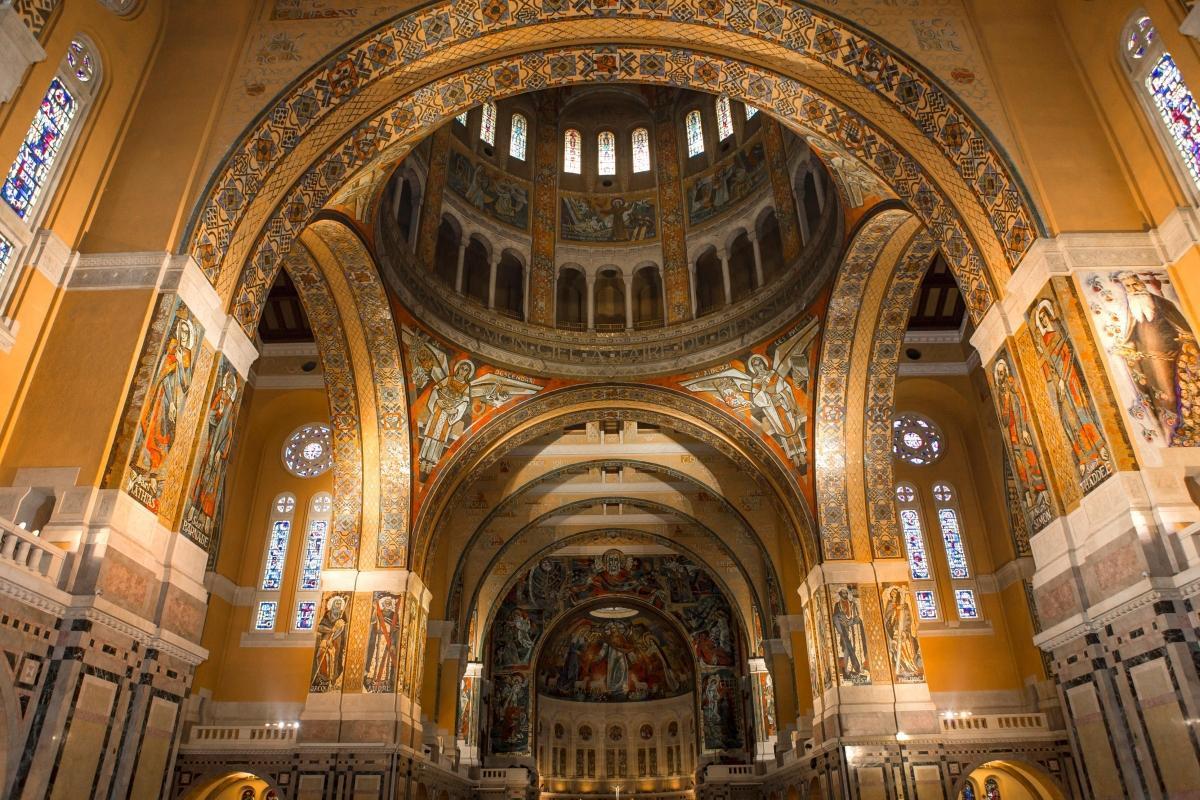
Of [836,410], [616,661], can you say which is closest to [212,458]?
[836,410]

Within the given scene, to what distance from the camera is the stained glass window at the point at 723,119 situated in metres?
20.0

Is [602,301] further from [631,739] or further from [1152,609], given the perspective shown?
[631,739]

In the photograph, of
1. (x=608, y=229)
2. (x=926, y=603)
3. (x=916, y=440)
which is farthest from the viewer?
(x=608, y=229)

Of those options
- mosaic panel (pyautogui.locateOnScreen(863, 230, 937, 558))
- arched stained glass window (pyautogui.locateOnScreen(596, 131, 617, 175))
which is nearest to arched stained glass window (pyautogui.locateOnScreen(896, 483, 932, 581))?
mosaic panel (pyautogui.locateOnScreen(863, 230, 937, 558))

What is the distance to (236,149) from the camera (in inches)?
369

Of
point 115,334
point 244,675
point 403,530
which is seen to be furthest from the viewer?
point 244,675

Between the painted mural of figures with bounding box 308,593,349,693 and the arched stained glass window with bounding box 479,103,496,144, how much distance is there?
11108 millimetres

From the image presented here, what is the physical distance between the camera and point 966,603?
61.2ft

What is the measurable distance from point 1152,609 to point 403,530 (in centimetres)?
1363

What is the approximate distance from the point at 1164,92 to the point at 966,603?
1290 cm

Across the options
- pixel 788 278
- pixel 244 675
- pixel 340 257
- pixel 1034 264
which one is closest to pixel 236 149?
pixel 340 257

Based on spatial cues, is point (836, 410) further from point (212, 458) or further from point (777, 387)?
point (212, 458)

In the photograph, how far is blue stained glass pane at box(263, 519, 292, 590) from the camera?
19.5 m

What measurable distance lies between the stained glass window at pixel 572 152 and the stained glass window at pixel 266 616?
1278 centimetres
